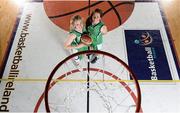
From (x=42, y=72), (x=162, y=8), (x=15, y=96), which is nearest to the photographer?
(x=15, y=96)

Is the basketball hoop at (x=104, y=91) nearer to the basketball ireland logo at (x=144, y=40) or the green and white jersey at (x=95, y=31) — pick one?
the green and white jersey at (x=95, y=31)

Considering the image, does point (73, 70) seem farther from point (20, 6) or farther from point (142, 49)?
point (20, 6)

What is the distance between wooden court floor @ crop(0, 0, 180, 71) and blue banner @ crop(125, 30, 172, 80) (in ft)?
0.66

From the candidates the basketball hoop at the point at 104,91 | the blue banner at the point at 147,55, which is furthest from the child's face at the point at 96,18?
the blue banner at the point at 147,55

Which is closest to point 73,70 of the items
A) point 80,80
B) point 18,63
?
point 80,80

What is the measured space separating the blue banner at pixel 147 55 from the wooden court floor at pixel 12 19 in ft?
0.66

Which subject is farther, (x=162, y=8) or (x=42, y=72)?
(x=162, y=8)

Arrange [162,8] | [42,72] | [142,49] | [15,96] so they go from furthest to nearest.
Answer: [162,8]
[142,49]
[42,72]
[15,96]

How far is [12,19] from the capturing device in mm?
3906

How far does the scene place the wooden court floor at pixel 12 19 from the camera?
363 centimetres

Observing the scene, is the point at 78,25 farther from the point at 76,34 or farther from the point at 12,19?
the point at 12,19

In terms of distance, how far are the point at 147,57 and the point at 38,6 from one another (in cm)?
155

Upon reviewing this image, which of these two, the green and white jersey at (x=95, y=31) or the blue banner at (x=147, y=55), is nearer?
the green and white jersey at (x=95, y=31)

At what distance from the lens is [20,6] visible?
407 cm
